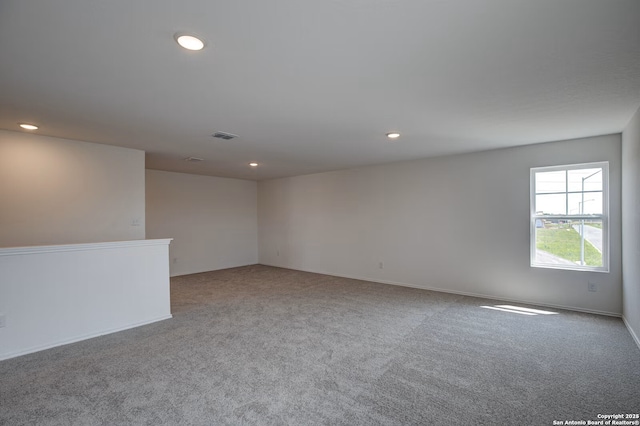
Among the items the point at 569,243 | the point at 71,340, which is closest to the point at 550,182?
the point at 569,243

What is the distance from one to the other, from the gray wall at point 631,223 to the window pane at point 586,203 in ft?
1.06

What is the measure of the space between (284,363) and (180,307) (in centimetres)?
240

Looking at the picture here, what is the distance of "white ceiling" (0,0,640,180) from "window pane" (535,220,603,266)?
129 cm

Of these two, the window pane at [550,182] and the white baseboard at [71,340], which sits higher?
the window pane at [550,182]

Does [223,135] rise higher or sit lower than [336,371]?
higher

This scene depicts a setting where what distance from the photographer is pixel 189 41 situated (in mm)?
1690

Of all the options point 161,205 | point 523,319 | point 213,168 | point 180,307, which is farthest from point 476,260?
point 161,205

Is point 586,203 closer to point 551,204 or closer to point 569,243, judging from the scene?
point 551,204

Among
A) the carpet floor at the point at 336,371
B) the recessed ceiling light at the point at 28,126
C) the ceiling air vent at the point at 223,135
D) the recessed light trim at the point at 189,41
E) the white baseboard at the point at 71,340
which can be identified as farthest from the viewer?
the ceiling air vent at the point at 223,135

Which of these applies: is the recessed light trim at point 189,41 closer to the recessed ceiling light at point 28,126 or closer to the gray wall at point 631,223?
the recessed ceiling light at point 28,126

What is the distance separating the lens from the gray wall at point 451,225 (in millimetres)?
3904

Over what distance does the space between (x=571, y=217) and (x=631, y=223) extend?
0.92 m

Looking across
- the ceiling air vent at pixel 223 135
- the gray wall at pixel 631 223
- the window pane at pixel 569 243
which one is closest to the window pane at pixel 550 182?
the window pane at pixel 569 243

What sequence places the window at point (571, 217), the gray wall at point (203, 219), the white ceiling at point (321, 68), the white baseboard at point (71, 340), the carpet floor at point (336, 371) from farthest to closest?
1. the gray wall at point (203, 219)
2. the window at point (571, 217)
3. the white baseboard at point (71, 340)
4. the carpet floor at point (336, 371)
5. the white ceiling at point (321, 68)
